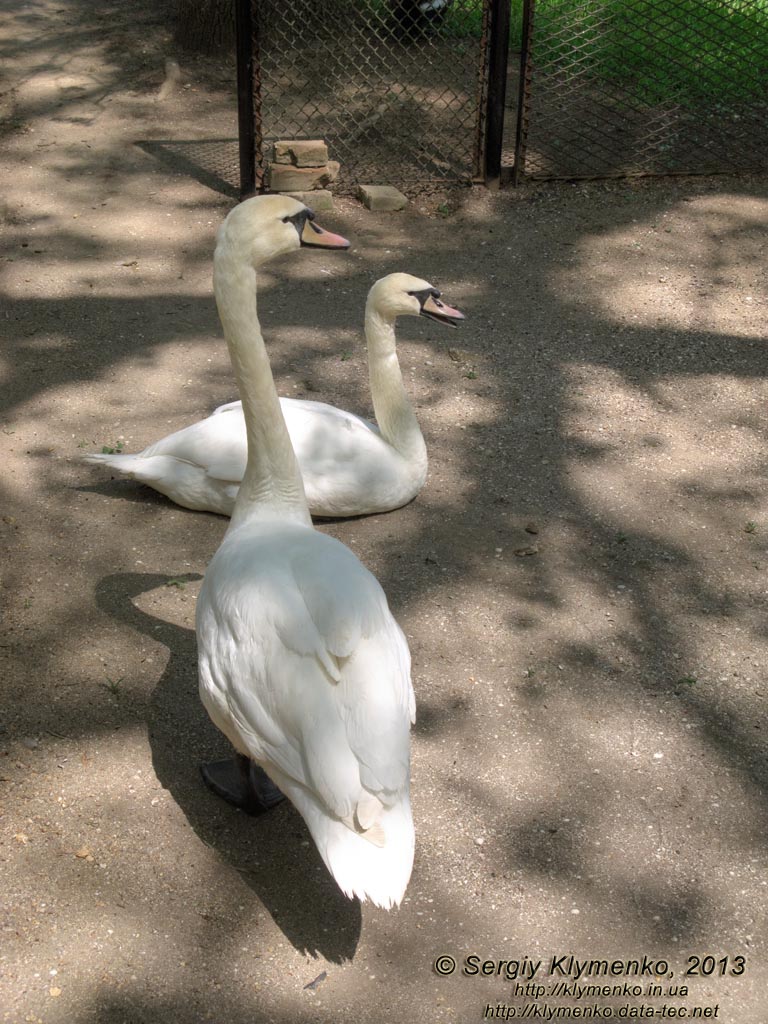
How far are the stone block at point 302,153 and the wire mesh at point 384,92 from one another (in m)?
0.28

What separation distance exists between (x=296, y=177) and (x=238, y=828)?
5.22 meters

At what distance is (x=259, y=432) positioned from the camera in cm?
345

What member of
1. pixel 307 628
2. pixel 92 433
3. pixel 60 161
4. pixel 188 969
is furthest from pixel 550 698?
pixel 60 161

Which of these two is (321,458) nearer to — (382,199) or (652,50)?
(382,199)

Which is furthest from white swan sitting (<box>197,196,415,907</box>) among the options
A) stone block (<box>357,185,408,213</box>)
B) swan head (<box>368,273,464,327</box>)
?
stone block (<box>357,185,408,213</box>)

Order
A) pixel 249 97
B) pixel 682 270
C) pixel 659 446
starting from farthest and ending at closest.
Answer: pixel 249 97 < pixel 682 270 < pixel 659 446

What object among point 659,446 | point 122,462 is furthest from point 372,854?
point 659,446

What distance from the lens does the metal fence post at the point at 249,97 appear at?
6961 millimetres

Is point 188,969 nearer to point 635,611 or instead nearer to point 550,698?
point 550,698

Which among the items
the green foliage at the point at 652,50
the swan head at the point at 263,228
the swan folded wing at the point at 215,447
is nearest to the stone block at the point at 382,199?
the green foliage at the point at 652,50

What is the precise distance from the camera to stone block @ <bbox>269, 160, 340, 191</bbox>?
295 inches

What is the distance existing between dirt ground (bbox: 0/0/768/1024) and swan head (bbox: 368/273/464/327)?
27.3 inches

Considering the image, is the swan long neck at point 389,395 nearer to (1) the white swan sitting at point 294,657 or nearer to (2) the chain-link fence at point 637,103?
(1) the white swan sitting at point 294,657

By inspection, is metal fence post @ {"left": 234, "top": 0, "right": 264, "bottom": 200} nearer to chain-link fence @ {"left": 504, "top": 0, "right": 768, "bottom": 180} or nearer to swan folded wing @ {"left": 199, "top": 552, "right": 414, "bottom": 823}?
chain-link fence @ {"left": 504, "top": 0, "right": 768, "bottom": 180}
